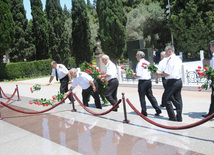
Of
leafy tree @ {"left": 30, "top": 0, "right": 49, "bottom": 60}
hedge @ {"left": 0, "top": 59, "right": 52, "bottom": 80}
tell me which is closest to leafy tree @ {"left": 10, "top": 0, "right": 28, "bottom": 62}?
leafy tree @ {"left": 30, "top": 0, "right": 49, "bottom": 60}

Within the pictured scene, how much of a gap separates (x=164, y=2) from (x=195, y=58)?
8.58 meters

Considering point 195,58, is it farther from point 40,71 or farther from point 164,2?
point 40,71

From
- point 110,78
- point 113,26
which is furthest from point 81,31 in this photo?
point 110,78

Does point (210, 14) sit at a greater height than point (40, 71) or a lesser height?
greater

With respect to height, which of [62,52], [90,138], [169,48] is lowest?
[90,138]

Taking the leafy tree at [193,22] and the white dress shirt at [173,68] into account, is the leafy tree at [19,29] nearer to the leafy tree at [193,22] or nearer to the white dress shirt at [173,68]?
the leafy tree at [193,22]

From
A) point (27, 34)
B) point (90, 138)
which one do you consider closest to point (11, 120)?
point (90, 138)

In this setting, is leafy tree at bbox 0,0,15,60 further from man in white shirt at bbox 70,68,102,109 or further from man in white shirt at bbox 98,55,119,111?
man in white shirt at bbox 98,55,119,111

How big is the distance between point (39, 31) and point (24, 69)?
6.04m

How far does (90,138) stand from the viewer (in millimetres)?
4656

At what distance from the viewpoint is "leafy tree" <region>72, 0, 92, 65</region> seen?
25.2 metres

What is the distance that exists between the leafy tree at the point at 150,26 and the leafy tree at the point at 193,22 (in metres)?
4.90

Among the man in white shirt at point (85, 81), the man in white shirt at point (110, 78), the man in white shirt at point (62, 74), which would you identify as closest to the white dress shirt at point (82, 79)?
the man in white shirt at point (85, 81)

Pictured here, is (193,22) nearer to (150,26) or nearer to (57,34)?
(150,26)
